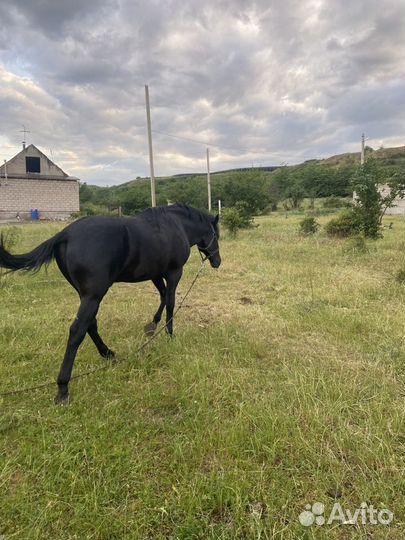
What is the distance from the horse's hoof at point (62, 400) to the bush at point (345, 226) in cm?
1205

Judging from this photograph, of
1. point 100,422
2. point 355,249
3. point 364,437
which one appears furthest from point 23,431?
point 355,249

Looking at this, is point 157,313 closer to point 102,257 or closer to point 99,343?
Result: point 99,343

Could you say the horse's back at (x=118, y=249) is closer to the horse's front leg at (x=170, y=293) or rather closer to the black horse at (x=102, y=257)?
the black horse at (x=102, y=257)

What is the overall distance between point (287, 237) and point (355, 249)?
4334 mm

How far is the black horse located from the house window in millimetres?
39923

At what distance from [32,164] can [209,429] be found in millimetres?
42540

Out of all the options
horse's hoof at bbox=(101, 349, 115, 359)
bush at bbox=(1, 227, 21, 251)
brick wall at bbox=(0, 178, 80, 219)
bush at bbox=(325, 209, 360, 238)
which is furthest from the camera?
brick wall at bbox=(0, 178, 80, 219)

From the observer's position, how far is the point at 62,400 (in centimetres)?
282

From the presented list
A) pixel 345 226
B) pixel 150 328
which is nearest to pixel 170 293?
pixel 150 328

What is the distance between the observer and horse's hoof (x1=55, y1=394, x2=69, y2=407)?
2781 millimetres

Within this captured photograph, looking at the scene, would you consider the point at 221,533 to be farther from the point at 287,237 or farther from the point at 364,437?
the point at 287,237

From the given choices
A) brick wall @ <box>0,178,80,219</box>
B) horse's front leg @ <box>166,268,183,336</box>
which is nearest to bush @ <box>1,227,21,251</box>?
horse's front leg @ <box>166,268,183,336</box>

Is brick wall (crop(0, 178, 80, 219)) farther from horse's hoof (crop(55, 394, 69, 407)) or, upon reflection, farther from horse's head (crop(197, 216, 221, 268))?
horse's hoof (crop(55, 394, 69, 407))
